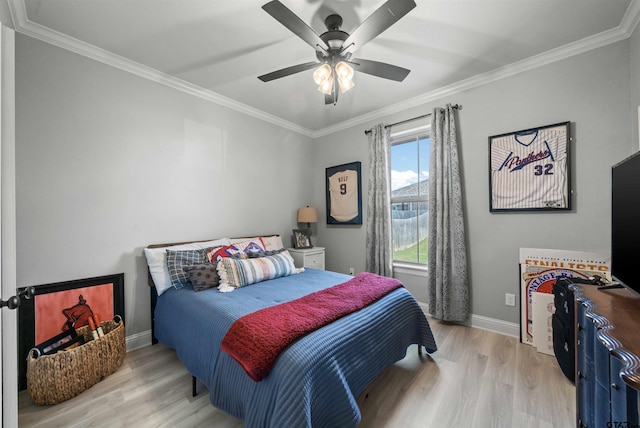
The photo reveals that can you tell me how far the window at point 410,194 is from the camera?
10.4 feet

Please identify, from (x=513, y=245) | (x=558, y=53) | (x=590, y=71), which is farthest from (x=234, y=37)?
(x=513, y=245)

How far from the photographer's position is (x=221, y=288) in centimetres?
210

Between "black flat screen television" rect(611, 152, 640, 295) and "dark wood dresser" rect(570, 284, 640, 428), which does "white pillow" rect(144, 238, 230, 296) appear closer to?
"dark wood dresser" rect(570, 284, 640, 428)

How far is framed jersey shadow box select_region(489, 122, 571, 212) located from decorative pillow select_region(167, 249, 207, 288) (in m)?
3.01

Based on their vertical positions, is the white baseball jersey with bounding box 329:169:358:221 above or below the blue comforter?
above

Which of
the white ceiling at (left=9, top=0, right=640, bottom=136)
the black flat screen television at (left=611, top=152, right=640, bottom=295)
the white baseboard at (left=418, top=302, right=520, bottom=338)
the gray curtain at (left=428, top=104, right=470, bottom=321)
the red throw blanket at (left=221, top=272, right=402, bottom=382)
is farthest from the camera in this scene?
the gray curtain at (left=428, top=104, right=470, bottom=321)

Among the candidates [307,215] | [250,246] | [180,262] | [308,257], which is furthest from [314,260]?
[180,262]

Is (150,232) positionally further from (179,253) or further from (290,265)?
(290,265)

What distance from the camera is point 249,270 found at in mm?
2322

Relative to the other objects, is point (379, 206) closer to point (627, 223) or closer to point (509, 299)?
point (509, 299)

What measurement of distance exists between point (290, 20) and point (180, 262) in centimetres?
215

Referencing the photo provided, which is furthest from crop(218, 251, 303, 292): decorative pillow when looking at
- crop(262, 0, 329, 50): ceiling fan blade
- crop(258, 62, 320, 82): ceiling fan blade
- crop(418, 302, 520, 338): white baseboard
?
crop(418, 302, 520, 338): white baseboard

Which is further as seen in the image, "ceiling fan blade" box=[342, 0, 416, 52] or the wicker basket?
the wicker basket

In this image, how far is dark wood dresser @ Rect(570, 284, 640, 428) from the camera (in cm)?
70
